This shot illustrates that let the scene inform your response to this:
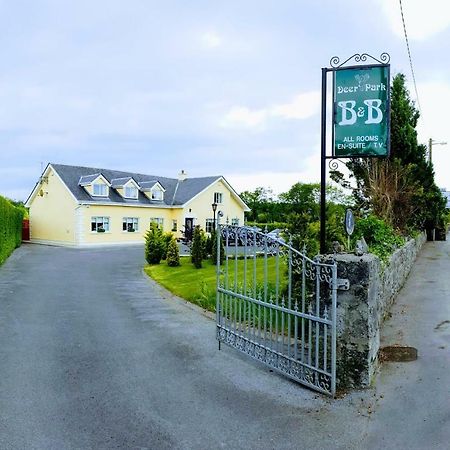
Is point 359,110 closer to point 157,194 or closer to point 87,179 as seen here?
point 87,179

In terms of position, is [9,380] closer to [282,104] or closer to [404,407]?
[404,407]

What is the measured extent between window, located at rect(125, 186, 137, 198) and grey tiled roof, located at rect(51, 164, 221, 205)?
48 centimetres

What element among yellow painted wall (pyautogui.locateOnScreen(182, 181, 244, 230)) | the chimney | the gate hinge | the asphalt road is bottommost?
the asphalt road

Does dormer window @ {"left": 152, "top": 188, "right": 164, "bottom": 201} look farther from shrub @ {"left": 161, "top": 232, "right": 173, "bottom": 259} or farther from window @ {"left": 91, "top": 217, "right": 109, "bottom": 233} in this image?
shrub @ {"left": 161, "top": 232, "right": 173, "bottom": 259}

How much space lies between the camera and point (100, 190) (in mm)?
36031

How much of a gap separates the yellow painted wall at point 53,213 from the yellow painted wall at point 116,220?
1002mm

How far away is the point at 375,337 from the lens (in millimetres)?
5816

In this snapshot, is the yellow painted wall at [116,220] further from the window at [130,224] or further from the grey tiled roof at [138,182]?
the grey tiled roof at [138,182]

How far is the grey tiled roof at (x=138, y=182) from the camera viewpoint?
35.4 meters

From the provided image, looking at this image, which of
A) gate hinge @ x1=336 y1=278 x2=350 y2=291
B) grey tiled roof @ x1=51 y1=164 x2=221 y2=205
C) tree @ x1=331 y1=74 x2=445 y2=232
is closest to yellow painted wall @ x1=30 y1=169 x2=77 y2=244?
grey tiled roof @ x1=51 y1=164 x2=221 y2=205

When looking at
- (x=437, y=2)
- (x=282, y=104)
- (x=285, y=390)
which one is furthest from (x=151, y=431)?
(x=282, y=104)

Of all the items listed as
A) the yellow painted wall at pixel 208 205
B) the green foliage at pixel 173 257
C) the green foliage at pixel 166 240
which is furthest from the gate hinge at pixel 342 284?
the yellow painted wall at pixel 208 205

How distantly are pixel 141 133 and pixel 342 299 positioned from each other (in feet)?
87.8

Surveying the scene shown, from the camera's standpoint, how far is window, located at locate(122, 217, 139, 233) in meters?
37.2
